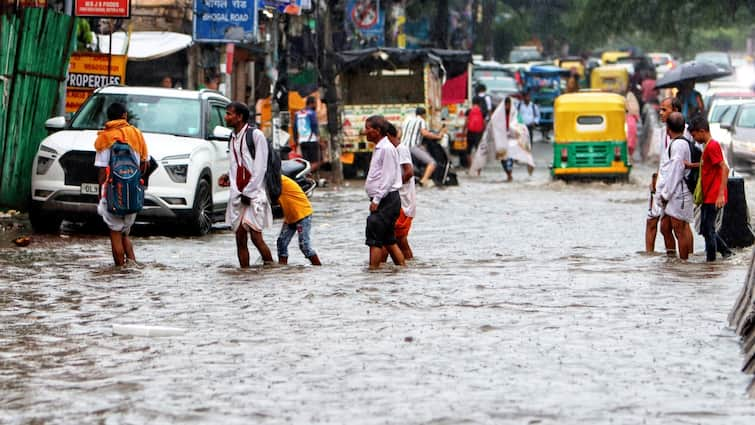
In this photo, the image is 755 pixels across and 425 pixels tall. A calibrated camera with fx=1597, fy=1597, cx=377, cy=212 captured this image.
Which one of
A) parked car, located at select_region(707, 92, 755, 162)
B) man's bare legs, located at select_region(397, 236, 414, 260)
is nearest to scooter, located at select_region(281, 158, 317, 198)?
man's bare legs, located at select_region(397, 236, 414, 260)

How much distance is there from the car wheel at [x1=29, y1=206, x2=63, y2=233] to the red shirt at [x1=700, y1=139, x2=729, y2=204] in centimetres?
728

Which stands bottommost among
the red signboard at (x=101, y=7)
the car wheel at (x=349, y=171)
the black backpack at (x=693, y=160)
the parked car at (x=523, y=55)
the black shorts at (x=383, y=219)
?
the car wheel at (x=349, y=171)

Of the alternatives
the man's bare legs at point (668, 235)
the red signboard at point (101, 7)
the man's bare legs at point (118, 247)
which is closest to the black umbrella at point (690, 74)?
the red signboard at point (101, 7)

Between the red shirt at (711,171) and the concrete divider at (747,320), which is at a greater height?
the red shirt at (711,171)

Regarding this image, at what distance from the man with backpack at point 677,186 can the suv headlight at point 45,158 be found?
22.2 ft

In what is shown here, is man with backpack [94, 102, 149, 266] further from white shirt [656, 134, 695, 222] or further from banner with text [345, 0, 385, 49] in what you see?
banner with text [345, 0, 385, 49]

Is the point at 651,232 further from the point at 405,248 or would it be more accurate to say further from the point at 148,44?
the point at 148,44

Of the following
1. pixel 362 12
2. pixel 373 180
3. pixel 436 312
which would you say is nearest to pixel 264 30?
pixel 362 12

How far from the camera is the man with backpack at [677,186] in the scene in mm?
14758

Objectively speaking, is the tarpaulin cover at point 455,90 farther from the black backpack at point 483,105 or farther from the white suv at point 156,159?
the white suv at point 156,159

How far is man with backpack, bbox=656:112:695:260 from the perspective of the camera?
14.8 metres

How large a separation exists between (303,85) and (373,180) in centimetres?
2490

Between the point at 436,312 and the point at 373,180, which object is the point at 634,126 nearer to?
the point at 373,180

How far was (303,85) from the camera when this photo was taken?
128 ft
